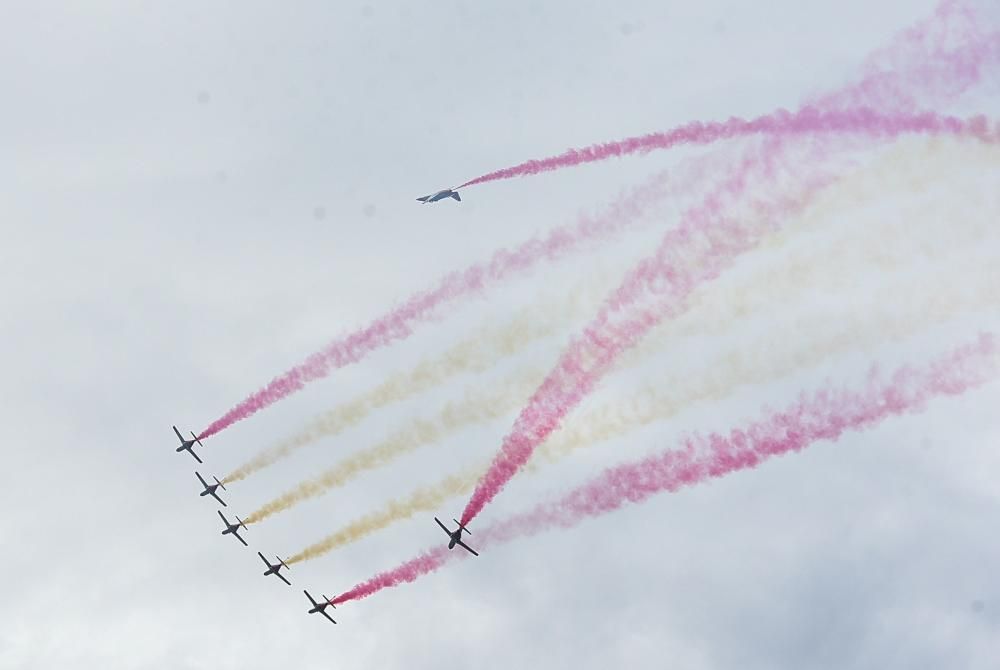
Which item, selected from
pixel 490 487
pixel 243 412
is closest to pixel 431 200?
pixel 243 412

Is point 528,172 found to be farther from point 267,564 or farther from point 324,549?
point 267,564

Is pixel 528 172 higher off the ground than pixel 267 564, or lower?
higher

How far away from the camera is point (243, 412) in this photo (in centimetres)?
7944

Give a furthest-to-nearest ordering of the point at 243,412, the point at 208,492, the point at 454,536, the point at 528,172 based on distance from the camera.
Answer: the point at 208,492, the point at 243,412, the point at 454,536, the point at 528,172

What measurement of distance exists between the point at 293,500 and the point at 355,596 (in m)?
5.64

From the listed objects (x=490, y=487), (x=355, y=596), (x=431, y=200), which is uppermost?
(x=431, y=200)

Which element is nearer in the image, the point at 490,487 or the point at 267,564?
the point at 490,487

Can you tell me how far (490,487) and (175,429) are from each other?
2644 centimetres

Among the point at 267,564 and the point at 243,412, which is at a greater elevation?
the point at 243,412

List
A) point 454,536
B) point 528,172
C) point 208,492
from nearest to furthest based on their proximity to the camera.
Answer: point 528,172 → point 454,536 → point 208,492

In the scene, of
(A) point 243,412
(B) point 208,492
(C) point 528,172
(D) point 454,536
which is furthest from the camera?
(B) point 208,492

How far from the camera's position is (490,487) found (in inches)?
2621

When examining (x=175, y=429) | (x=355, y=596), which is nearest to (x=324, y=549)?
(x=355, y=596)

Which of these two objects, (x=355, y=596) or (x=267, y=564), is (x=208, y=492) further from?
(x=355, y=596)
